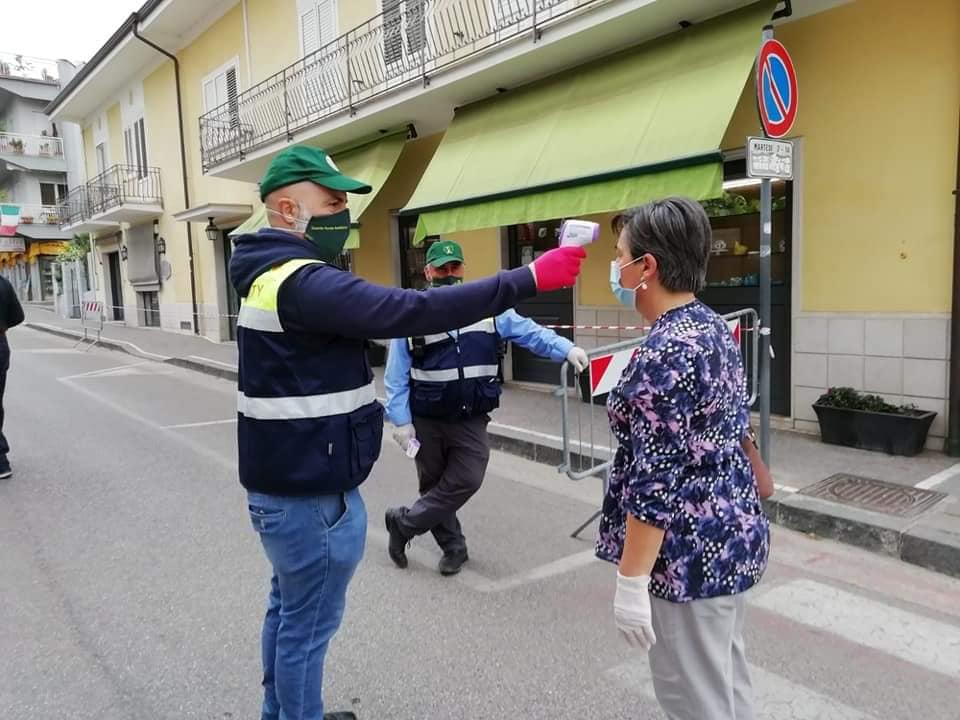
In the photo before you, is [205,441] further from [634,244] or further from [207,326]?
[207,326]

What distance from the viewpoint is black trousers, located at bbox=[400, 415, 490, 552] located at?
3.98 meters

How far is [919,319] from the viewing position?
6.04 m

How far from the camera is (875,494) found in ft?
16.4

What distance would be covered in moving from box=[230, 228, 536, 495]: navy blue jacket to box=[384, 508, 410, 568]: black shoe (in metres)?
2.00

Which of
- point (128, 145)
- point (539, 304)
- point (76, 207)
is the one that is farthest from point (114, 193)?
point (539, 304)

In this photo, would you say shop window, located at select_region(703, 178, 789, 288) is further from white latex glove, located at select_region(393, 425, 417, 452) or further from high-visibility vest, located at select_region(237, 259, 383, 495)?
high-visibility vest, located at select_region(237, 259, 383, 495)

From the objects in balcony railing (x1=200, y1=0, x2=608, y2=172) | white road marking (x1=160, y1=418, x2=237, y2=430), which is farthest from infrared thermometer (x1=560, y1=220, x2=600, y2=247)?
white road marking (x1=160, y1=418, x2=237, y2=430)

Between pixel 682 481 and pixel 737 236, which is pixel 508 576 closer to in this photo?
pixel 682 481

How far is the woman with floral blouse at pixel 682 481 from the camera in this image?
1.72 metres

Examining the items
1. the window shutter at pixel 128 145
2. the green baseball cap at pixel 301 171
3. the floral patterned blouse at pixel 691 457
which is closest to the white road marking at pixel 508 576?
the floral patterned blouse at pixel 691 457

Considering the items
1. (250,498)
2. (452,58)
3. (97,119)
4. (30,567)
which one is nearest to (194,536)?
(30,567)

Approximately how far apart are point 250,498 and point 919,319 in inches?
229

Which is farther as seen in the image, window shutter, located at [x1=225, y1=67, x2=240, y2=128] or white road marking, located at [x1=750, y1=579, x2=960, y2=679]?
window shutter, located at [x1=225, y1=67, x2=240, y2=128]

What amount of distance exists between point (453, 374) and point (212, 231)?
622 inches
